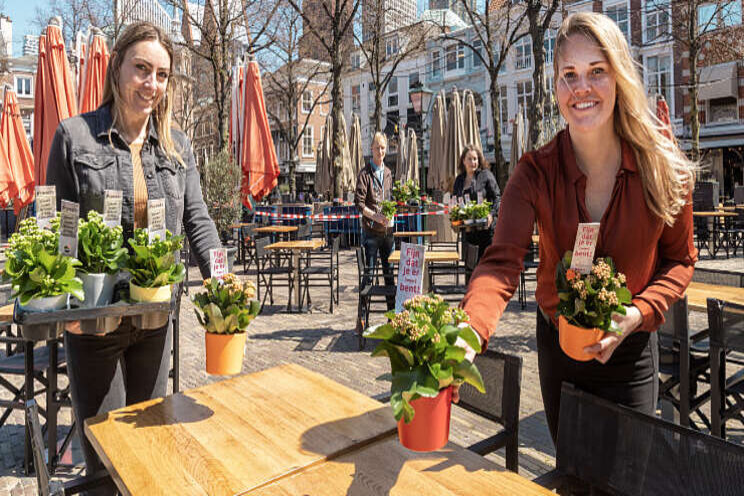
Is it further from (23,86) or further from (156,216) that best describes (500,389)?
(23,86)

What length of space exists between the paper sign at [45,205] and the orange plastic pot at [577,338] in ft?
5.93

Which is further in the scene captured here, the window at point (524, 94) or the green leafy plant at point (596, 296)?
the window at point (524, 94)

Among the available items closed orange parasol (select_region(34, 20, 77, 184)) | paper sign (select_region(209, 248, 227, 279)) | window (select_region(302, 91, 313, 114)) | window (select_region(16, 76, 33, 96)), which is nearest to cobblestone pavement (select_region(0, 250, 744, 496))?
paper sign (select_region(209, 248, 227, 279))

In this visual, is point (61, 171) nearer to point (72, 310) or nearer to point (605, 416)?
point (72, 310)

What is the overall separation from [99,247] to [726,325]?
9.77 ft

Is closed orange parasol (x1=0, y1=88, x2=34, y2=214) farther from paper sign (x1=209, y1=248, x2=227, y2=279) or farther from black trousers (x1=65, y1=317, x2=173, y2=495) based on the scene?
paper sign (x1=209, y1=248, x2=227, y2=279)

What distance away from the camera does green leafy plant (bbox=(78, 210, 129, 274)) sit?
183 centimetres

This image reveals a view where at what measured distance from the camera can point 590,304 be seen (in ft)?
4.94

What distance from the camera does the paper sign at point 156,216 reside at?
2.01 meters

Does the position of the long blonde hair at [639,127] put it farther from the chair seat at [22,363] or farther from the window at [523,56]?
the window at [523,56]

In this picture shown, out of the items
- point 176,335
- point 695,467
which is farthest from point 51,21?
point 695,467

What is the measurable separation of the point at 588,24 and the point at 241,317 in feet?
4.69

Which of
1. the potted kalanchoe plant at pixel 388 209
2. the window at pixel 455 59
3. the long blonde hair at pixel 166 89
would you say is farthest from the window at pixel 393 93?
the long blonde hair at pixel 166 89

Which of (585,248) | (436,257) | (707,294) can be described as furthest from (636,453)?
(436,257)
